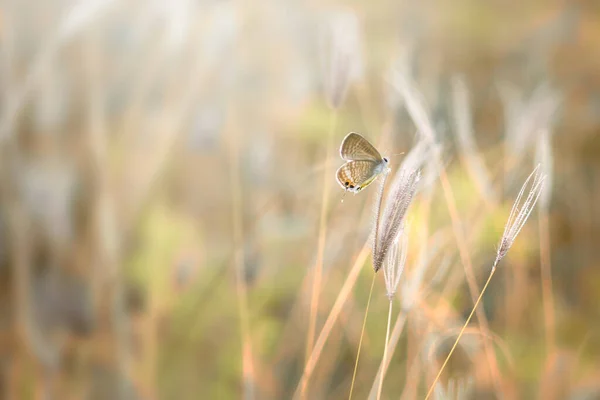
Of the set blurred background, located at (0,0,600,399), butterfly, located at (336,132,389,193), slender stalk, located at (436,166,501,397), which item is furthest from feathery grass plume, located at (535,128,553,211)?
butterfly, located at (336,132,389,193)

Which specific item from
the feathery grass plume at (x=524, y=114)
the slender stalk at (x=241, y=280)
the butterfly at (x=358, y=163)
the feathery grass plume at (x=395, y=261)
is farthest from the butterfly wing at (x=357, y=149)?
the feathery grass plume at (x=524, y=114)

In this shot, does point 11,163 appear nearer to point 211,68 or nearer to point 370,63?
point 211,68

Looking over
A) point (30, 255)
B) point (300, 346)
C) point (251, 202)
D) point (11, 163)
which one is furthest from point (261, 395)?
point (11, 163)

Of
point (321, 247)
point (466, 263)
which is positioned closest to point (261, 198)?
point (321, 247)

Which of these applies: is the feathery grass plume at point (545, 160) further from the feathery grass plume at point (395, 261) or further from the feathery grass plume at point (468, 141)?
the feathery grass plume at point (395, 261)

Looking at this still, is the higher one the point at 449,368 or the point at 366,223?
the point at 366,223

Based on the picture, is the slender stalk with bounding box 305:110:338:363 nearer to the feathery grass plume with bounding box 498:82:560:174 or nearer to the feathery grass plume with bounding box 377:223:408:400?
the feathery grass plume with bounding box 377:223:408:400

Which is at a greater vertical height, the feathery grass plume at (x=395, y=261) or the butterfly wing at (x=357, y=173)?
the butterfly wing at (x=357, y=173)
